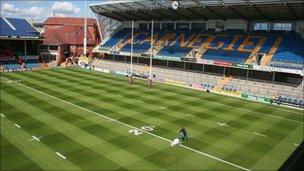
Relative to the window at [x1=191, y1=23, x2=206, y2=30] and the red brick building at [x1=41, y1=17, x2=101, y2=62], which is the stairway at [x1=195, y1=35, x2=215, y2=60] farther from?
Result: the red brick building at [x1=41, y1=17, x2=101, y2=62]

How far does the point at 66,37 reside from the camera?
263 ft

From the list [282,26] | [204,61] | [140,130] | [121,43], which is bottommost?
[140,130]

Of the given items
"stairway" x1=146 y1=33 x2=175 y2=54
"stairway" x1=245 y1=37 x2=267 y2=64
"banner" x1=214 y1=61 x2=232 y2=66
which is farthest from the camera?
"stairway" x1=146 y1=33 x2=175 y2=54

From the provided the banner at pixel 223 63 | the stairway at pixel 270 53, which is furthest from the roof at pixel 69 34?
the stairway at pixel 270 53

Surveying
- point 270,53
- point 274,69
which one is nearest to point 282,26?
point 270,53

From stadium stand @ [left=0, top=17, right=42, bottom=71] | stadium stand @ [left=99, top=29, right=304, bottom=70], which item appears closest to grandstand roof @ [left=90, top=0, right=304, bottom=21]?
stadium stand @ [left=99, top=29, right=304, bottom=70]

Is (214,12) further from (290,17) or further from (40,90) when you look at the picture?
(40,90)

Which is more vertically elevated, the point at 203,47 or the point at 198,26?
the point at 198,26

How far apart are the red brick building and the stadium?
11.6 inches

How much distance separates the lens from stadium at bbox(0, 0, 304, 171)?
21.2 metres

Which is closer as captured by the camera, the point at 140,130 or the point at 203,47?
the point at 140,130

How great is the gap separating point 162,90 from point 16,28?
151 feet

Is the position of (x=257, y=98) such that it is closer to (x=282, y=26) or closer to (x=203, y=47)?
(x=282, y=26)

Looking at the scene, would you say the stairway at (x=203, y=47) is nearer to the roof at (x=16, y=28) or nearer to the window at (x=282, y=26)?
the window at (x=282, y=26)
